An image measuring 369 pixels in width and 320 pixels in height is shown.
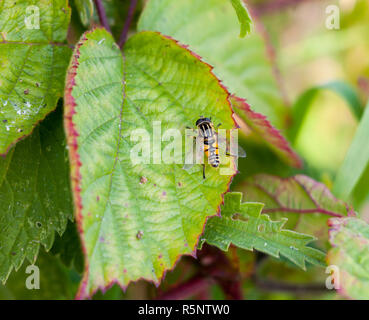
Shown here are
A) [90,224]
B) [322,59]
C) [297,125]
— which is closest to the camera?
[90,224]

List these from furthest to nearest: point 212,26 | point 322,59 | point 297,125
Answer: point 322,59, point 297,125, point 212,26

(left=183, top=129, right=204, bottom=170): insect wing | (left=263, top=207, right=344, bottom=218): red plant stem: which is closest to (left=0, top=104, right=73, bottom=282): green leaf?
(left=183, top=129, right=204, bottom=170): insect wing

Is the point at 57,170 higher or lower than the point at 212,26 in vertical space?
lower

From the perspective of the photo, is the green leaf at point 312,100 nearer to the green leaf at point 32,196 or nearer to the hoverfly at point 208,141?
the hoverfly at point 208,141

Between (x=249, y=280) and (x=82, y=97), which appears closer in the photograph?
(x=82, y=97)

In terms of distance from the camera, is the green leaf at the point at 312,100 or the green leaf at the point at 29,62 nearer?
the green leaf at the point at 29,62

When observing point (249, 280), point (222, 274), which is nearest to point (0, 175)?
point (222, 274)

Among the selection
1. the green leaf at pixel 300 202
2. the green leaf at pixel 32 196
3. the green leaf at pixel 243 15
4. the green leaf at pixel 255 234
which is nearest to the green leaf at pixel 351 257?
the green leaf at pixel 255 234
